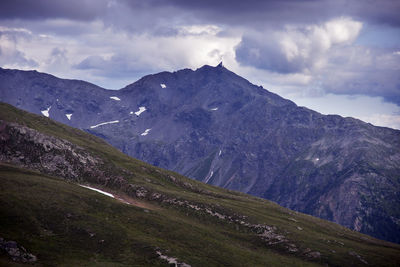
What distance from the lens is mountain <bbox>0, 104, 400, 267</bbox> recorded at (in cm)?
9244

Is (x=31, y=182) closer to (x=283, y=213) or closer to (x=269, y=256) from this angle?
(x=269, y=256)

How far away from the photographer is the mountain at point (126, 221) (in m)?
92.4

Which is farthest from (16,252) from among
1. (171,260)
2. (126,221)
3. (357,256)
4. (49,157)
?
(357,256)

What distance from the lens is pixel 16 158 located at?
139m

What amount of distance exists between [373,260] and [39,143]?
396 ft

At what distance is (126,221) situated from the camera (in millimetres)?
113188

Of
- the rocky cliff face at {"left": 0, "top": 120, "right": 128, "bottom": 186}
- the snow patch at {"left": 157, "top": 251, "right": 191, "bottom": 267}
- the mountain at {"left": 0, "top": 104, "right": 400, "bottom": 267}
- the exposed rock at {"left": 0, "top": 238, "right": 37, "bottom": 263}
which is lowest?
the exposed rock at {"left": 0, "top": 238, "right": 37, "bottom": 263}

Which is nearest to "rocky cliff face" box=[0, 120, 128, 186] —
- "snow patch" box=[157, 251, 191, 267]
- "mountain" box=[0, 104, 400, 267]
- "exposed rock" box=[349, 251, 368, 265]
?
"mountain" box=[0, 104, 400, 267]

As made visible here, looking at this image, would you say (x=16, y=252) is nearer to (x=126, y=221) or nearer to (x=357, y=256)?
(x=126, y=221)

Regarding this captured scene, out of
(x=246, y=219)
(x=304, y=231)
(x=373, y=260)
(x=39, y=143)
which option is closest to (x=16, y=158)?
(x=39, y=143)

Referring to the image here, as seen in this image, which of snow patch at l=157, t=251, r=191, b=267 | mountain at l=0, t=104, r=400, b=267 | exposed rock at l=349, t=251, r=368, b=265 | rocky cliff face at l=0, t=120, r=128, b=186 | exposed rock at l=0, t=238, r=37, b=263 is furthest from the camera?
rocky cliff face at l=0, t=120, r=128, b=186

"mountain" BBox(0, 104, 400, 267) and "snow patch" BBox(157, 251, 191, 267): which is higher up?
"mountain" BBox(0, 104, 400, 267)

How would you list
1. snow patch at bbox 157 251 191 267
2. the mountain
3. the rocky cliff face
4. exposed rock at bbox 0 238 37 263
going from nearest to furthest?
exposed rock at bbox 0 238 37 263, the mountain, snow patch at bbox 157 251 191 267, the rocky cliff face

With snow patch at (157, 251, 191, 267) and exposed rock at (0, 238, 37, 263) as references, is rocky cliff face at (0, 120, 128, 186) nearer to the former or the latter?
snow patch at (157, 251, 191, 267)
